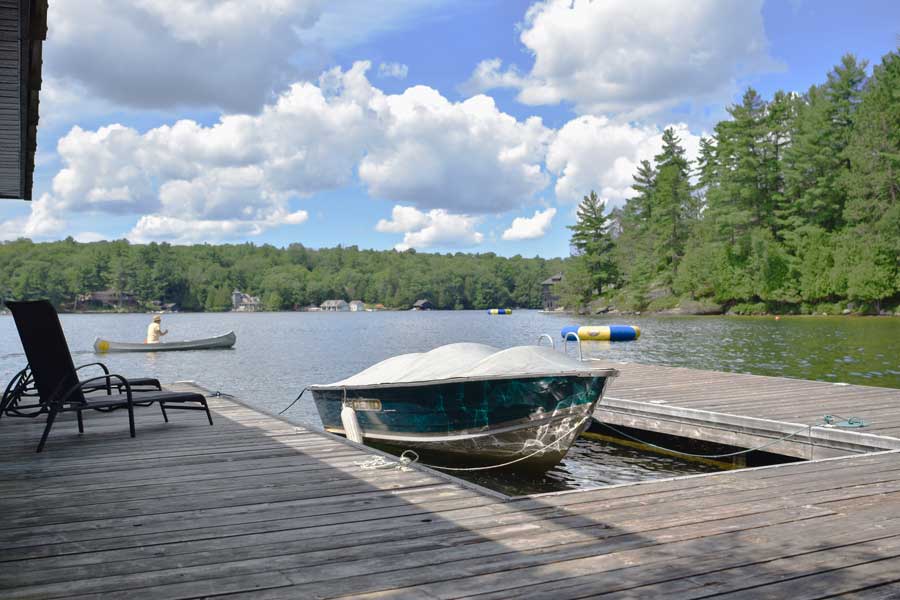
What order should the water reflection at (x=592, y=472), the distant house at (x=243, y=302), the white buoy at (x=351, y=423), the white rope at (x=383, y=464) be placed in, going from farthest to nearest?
the distant house at (x=243, y=302) → the white buoy at (x=351, y=423) → the water reflection at (x=592, y=472) → the white rope at (x=383, y=464)

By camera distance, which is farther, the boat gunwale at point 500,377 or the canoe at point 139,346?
the canoe at point 139,346

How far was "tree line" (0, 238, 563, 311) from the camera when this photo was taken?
118938 mm

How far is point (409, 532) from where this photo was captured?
11.5ft

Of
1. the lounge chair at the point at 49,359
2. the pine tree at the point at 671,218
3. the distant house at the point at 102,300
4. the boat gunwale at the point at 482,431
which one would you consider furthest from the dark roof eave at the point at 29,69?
the distant house at the point at 102,300

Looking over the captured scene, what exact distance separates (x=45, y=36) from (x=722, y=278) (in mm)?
64902

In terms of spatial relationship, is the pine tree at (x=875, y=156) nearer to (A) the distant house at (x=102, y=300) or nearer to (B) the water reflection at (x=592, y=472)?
(B) the water reflection at (x=592, y=472)

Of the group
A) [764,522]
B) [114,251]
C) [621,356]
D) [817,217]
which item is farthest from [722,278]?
[114,251]

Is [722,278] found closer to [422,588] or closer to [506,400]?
[506,400]

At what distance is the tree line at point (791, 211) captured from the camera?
52.4 metres

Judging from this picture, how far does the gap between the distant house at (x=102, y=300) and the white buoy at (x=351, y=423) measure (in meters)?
126

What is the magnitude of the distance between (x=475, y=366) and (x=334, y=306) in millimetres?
138428

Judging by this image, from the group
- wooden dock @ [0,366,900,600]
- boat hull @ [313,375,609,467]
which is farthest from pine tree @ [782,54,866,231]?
wooden dock @ [0,366,900,600]

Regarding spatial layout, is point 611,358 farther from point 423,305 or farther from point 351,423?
point 423,305

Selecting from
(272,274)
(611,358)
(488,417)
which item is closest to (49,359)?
(488,417)
